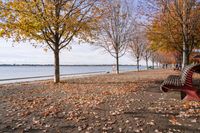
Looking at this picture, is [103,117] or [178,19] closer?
[103,117]

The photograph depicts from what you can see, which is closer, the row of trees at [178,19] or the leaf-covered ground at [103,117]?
the leaf-covered ground at [103,117]

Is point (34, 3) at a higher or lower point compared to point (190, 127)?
higher

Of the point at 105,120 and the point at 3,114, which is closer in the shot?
the point at 105,120

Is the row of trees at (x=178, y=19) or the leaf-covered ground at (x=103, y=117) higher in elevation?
the row of trees at (x=178, y=19)

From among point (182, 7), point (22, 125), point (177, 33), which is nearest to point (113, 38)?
point (177, 33)

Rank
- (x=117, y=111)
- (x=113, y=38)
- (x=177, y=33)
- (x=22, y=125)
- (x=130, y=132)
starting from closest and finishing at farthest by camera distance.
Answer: (x=130, y=132) < (x=22, y=125) < (x=117, y=111) < (x=177, y=33) < (x=113, y=38)

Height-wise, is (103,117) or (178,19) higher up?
(178,19)

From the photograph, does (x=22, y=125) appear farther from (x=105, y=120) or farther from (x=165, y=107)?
(x=165, y=107)

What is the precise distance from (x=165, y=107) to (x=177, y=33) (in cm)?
1172

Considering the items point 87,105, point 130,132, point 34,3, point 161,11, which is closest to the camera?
point 130,132

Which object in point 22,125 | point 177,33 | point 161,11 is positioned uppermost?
point 161,11

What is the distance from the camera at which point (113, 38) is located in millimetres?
34281

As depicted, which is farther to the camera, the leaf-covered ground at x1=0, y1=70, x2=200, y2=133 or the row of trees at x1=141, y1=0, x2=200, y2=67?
the row of trees at x1=141, y1=0, x2=200, y2=67

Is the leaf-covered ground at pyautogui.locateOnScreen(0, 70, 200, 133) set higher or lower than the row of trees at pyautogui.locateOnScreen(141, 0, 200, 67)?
lower
